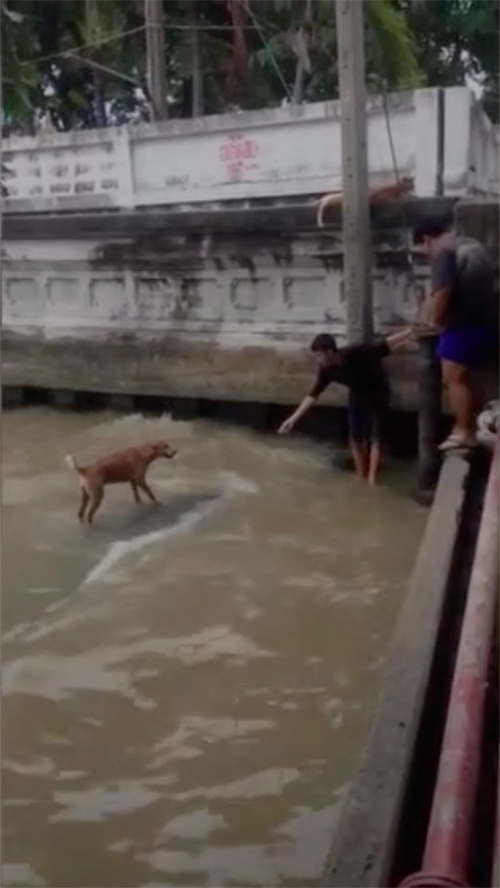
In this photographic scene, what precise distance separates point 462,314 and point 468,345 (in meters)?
0.19

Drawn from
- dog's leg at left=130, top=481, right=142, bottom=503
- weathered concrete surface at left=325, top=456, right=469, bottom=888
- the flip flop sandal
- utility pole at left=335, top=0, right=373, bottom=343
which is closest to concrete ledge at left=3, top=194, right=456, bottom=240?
utility pole at left=335, top=0, right=373, bottom=343

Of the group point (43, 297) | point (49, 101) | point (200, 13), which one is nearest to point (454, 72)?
point (200, 13)

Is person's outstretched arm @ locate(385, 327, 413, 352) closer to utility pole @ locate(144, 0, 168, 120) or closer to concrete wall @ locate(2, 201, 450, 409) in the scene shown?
concrete wall @ locate(2, 201, 450, 409)

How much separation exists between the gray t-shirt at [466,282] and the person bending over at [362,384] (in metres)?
0.89

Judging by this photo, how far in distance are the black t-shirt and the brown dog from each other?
1244 millimetres

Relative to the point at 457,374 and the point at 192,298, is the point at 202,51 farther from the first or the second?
the point at 457,374

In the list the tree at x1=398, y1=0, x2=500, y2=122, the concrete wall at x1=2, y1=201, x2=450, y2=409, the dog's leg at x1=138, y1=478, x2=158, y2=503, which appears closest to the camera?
the dog's leg at x1=138, y1=478, x2=158, y2=503

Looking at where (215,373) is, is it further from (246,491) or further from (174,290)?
(246,491)

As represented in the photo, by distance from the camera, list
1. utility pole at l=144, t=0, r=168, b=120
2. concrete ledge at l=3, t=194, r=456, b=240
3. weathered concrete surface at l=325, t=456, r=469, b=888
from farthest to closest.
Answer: utility pole at l=144, t=0, r=168, b=120 → concrete ledge at l=3, t=194, r=456, b=240 → weathered concrete surface at l=325, t=456, r=469, b=888

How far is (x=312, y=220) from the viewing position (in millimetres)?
8906

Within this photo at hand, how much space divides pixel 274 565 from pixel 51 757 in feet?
7.81

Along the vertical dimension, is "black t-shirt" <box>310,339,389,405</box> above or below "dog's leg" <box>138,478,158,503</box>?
above

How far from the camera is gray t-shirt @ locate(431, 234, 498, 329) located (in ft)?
22.6

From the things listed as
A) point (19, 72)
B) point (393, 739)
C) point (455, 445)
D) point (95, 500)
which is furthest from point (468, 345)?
point (19, 72)
